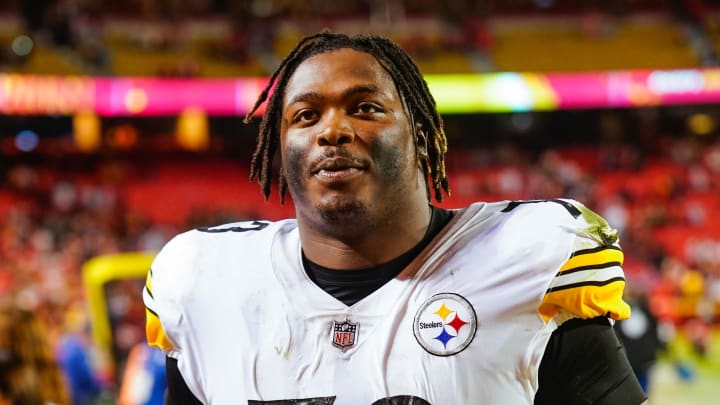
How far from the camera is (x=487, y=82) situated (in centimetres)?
1454

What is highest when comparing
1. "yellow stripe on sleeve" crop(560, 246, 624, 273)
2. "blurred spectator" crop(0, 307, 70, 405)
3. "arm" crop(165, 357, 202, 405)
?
"yellow stripe on sleeve" crop(560, 246, 624, 273)

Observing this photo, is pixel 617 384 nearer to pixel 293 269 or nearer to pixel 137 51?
pixel 293 269

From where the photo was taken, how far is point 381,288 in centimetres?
173

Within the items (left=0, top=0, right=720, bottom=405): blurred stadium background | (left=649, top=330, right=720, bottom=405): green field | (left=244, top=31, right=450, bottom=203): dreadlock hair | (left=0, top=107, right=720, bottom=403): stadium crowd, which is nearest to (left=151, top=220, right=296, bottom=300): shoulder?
(left=244, top=31, right=450, bottom=203): dreadlock hair

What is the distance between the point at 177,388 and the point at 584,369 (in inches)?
34.4

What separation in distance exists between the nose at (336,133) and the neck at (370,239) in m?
0.17

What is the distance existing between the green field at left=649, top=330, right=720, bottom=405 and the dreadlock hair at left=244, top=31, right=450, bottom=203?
21.6ft

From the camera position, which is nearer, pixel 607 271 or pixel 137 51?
pixel 607 271

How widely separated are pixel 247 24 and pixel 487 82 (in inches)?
200

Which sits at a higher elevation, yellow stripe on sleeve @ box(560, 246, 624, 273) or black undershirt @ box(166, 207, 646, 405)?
yellow stripe on sleeve @ box(560, 246, 624, 273)

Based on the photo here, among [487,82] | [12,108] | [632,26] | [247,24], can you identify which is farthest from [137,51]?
[632,26]

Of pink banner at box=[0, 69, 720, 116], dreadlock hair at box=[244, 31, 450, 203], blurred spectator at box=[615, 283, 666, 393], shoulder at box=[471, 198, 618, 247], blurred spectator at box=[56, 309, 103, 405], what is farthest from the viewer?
pink banner at box=[0, 69, 720, 116]

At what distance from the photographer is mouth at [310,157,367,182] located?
1668 millimetres

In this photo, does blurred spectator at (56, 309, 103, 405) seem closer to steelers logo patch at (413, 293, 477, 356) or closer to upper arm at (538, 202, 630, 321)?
steelers logo patch at (413, 293, 477, 356)
